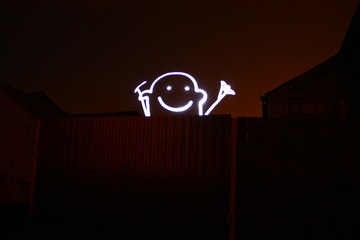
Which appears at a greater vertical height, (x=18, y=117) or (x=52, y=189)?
(x=18, y=117)

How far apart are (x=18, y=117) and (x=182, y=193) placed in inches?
207

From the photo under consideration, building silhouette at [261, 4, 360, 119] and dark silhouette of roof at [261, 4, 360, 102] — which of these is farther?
building silhouette at [261, 4, 360, 119]

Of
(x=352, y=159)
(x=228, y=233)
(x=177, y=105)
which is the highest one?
(x=177, y=105)

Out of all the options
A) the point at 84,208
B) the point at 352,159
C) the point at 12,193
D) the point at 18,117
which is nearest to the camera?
the point at 352,159

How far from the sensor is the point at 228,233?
4.16 metres

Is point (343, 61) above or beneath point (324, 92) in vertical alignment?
above

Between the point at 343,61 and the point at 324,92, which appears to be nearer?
the point at 343,61

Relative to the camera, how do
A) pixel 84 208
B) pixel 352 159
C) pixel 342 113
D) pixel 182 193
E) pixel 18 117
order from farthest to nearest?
pixel 342 113
pixel 18 117
pixel 84 208
pixel 182 193
pixel 352 159

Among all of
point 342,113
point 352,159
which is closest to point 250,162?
point 352,159

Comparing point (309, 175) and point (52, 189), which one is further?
point (52, 189)

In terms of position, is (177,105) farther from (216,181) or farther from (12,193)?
(12,193)

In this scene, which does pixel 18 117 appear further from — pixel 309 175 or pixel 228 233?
pixel 309 175

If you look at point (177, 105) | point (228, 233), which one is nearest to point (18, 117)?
point (177, 105)

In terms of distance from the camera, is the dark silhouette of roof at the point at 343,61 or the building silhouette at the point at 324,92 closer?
the dark silhouette of roof at the point at 343,61
